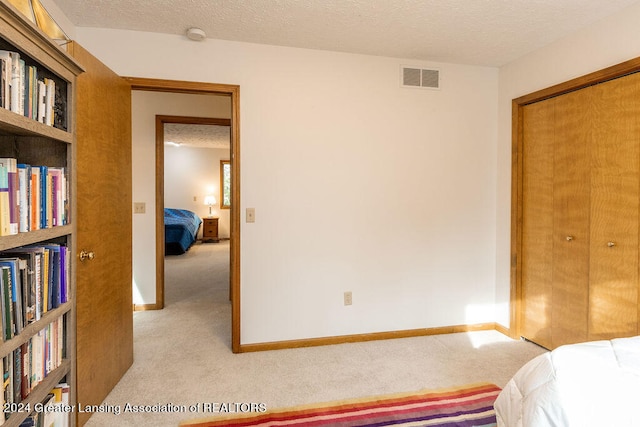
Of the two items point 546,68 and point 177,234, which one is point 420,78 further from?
point 177,234

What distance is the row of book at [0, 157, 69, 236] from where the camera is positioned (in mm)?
1158

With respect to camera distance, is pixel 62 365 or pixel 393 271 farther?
pixel 393 271

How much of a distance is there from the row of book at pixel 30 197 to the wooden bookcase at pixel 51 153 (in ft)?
0.09

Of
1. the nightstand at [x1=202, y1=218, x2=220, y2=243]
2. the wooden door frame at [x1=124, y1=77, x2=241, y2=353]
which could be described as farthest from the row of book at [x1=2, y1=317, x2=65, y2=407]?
the nightstand at [x1=202, y1=218, x2=220, y2=243]

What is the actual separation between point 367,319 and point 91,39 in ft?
9.70

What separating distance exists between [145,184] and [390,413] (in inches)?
123

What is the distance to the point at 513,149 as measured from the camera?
2816 millimetres

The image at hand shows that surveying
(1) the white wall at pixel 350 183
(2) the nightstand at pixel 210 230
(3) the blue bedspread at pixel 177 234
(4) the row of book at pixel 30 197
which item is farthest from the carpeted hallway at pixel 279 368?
(2) the nightstand at pixel 210 230

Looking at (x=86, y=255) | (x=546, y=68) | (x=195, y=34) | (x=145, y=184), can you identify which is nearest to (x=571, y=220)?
(x=546, y=68)

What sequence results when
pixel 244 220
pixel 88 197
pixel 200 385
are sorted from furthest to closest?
1. pixel 244 220
2. pixel 200 385
3. pixel 88 197

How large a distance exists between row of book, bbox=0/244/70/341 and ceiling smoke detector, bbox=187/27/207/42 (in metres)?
1.64

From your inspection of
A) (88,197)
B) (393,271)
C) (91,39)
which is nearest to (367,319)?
(393,271)

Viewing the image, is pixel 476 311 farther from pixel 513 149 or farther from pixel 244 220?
pixel 244 220

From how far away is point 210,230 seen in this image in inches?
336
